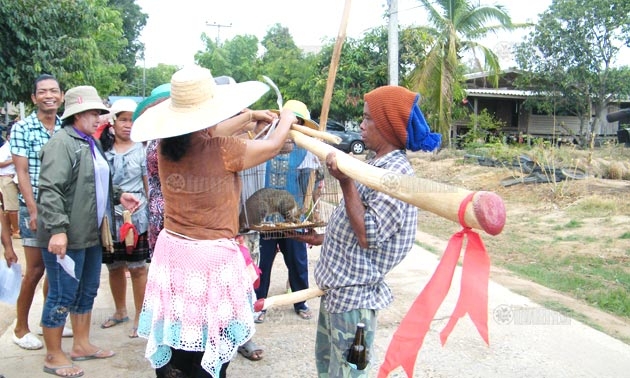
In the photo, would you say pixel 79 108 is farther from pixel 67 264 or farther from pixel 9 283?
pixel 9 283

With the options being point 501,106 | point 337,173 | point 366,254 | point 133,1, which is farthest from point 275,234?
point 133,1

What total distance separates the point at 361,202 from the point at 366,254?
10.0 inches

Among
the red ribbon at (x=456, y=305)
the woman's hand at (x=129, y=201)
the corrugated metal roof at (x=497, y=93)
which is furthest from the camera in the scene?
the corrugated metal roof at (x=497, y=93)

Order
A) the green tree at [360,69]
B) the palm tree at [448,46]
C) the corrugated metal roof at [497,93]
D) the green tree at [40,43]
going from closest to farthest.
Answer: the green tree at [40,43], the palm tree at [448,46], the green tree at [360,69], the corrugated metal roof at [497,93]

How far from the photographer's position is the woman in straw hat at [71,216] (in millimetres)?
3225

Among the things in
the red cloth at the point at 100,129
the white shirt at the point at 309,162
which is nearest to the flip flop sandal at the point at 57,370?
the red cloth at the point at 100,129

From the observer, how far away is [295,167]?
11.0ft

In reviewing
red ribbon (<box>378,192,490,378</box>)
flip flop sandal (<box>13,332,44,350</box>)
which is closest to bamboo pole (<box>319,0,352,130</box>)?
red ribbon (<box>378,192,490,378</box>)

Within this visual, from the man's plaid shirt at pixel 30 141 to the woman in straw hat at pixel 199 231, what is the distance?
1.68 meters

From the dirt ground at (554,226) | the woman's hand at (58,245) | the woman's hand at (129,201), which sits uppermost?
the woman's hand at (129,201)

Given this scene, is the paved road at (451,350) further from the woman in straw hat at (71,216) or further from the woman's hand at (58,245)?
the woman's hand at (58,245)

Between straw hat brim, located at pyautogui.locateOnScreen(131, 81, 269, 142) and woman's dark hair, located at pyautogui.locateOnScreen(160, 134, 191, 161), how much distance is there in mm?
64

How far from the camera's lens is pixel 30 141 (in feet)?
12.1

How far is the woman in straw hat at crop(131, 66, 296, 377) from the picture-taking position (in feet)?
7.47
